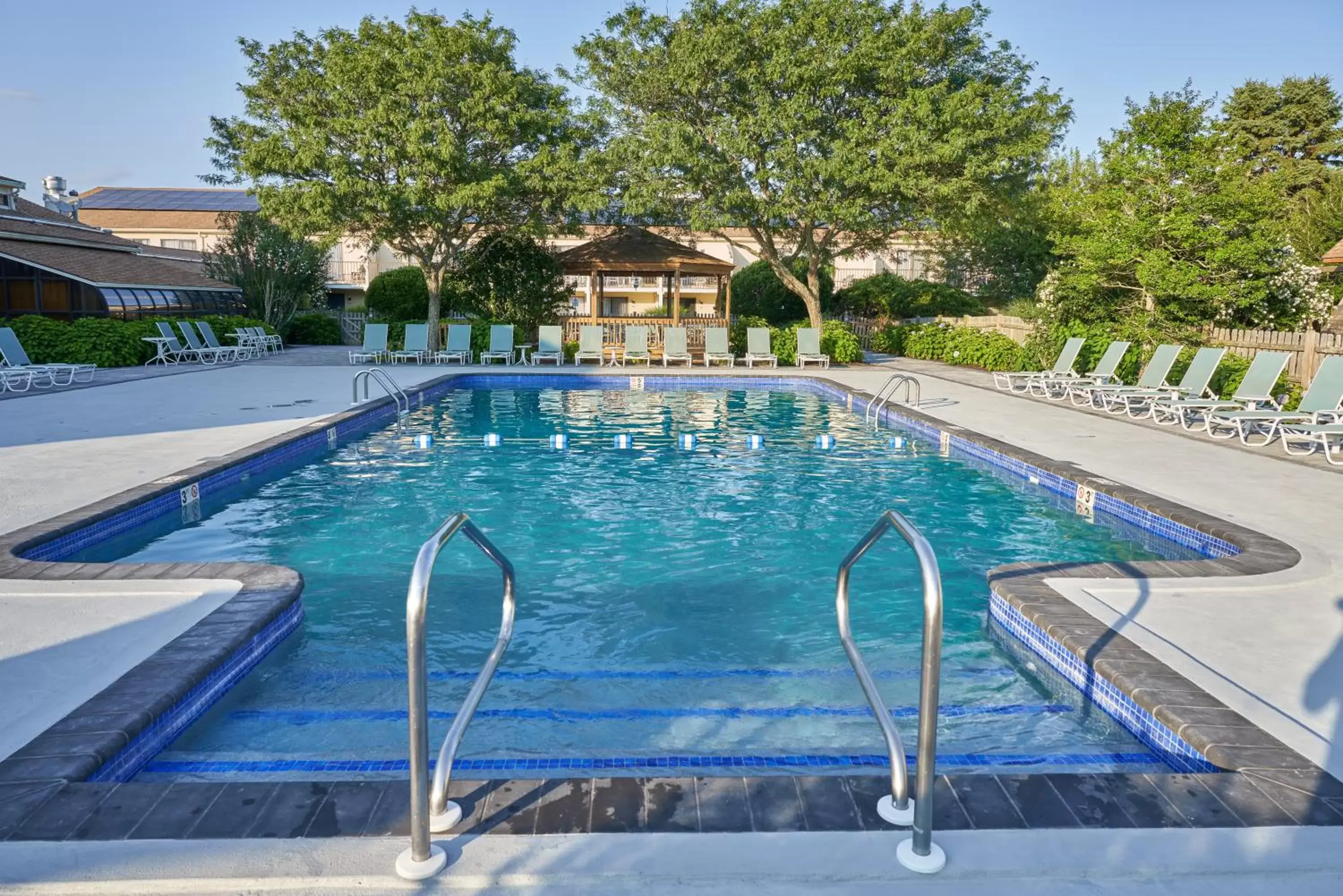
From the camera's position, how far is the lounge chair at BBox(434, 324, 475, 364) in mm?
21156

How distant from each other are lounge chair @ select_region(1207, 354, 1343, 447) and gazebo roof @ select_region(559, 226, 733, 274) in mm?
14533

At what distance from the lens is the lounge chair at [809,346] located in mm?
21031

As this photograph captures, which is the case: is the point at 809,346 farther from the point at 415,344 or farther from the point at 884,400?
the point at 415,344

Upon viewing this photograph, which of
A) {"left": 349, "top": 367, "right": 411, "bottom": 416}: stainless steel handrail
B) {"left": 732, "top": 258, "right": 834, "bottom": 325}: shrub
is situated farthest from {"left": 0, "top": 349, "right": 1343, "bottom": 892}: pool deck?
{"left": 732, "top": 258, "right": 834, "bottom": 325}: shrub

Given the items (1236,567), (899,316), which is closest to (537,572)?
(1236,567)

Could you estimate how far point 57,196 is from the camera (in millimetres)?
31922

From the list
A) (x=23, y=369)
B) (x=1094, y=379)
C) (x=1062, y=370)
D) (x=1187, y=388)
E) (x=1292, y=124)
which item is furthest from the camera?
(x=1292, y=124)

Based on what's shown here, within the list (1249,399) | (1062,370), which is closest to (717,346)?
(1062,370)

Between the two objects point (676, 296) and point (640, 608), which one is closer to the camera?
point (640, 608)

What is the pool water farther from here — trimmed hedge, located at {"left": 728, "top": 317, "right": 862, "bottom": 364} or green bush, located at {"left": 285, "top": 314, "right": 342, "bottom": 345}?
green bush, located at {"left": 285, "top": 314, "right": 342, "bottom": 345}

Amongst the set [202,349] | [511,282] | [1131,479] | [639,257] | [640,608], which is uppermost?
[639,257]

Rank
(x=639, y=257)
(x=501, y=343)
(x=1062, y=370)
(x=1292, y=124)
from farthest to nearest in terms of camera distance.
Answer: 1. (x=1292, y=124)
2. (x=639, y=257)
3. (x=501, y=343)
4. (x=1062, y=370)

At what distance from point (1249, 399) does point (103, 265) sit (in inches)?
929

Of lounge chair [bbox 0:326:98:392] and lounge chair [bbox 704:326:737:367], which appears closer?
lounge chair [bbox 0:326:98:392]
